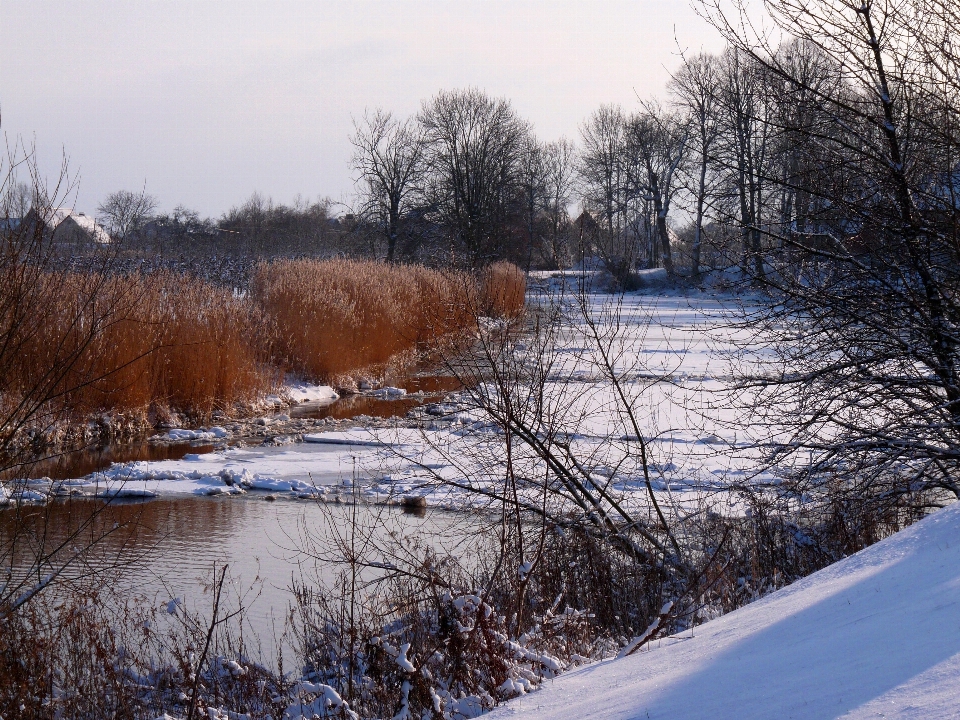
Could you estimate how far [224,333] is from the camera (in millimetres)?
13867

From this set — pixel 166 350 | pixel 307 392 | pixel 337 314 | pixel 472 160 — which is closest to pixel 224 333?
pixel 166 350

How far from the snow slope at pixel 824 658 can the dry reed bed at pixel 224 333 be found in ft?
12.3

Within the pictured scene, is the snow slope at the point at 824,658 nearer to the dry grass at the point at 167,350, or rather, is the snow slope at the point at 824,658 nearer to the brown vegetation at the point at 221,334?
the brown vegetation at the point at 221,334

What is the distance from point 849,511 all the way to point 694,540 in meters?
1.08

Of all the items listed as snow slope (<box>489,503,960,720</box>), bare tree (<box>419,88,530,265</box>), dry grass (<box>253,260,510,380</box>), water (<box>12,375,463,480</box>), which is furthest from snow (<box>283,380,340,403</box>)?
bare tree (<box>419,88,530,265</box>)

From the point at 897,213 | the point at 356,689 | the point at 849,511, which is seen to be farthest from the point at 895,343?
the point at 356,689

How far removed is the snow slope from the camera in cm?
194

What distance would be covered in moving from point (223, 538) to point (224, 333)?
268 inches

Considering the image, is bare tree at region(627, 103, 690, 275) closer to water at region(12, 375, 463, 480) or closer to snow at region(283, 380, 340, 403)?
water at region(12, 375, 463, 480)

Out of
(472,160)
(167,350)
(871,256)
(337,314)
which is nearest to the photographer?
(871,256)

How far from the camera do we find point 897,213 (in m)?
5.86

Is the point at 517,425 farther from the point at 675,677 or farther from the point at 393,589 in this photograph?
the point at 675,677

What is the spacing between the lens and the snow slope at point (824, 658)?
76.5 inches

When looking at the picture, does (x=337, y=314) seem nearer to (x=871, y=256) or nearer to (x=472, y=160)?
(x=871, y=256)
